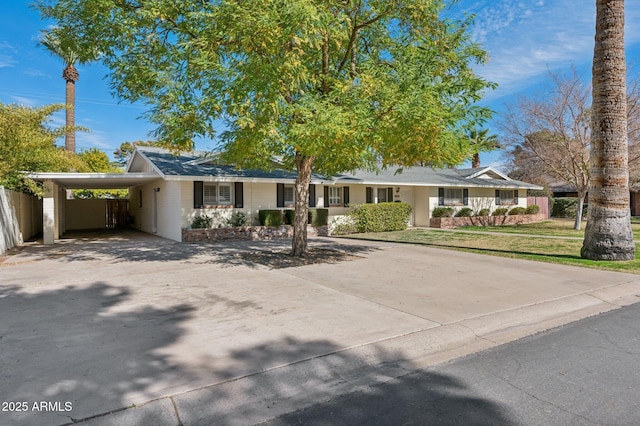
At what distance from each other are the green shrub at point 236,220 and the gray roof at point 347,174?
67.5 inches

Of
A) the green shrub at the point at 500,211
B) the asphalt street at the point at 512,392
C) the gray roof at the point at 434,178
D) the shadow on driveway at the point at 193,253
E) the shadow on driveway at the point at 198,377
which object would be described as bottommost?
the asphalt street at the point at 512,392

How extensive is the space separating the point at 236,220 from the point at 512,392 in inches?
589

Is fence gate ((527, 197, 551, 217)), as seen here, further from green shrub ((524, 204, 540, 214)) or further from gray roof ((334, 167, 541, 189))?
gray roof ((334, 167, 541, 189))

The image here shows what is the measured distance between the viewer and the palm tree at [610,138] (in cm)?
1055

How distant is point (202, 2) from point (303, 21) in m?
3.31

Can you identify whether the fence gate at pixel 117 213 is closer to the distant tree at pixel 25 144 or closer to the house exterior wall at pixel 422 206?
the distant tree at pixel 25 144

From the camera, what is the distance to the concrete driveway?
3.47 metres

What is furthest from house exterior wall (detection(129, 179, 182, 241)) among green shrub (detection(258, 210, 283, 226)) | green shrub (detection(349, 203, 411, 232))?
green shrub (detection(349, 203, 411, 232))

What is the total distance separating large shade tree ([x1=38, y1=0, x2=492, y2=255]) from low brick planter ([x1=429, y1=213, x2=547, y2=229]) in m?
14.7

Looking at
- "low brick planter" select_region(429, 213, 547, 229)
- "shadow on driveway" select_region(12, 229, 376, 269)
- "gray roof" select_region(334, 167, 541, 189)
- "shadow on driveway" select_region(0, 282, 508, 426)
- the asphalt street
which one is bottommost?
the asphalt street

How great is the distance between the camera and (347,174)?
2238cm

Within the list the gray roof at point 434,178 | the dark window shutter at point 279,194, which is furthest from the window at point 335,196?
the dark window shutter at point 279,194

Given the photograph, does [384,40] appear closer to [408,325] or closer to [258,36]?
[258,36]

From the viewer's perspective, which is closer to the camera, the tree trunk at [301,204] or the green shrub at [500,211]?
the tree trunk at [301,204]
